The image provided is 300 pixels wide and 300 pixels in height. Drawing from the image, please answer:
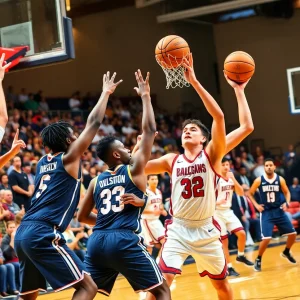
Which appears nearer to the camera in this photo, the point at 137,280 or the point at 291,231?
the point at 137,280

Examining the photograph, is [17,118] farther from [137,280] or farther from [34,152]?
[137,280]

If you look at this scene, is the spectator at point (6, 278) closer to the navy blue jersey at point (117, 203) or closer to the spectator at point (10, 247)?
the spectator at point (10, 247)

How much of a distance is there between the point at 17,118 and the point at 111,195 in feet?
39.2

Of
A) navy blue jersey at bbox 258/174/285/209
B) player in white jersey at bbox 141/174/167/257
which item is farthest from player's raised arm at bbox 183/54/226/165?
navy blue jersey at bbox 258/174/285/209

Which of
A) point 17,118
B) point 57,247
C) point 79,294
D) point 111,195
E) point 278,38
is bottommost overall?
point 79,294

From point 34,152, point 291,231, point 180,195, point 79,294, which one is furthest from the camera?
point 34,152

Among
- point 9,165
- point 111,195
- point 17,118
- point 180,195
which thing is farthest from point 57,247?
point 17,118

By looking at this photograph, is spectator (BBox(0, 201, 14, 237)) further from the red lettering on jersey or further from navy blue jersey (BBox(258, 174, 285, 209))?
the red lettering on jersey

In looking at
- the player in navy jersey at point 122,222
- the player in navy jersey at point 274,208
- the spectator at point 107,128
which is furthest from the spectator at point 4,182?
the spectator at point 107,128

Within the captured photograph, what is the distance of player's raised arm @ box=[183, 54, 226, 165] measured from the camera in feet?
18.7

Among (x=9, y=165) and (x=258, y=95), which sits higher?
(x=258, y=95)

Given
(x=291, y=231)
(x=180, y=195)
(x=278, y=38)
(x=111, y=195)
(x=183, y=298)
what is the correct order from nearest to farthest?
(x=111, y=195) < (x=180, y=195) < (x=183, y=298) < (x=291, y=231) < (x=278, y=38)

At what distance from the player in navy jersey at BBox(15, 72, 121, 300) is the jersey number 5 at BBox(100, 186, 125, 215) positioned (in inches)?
9.7

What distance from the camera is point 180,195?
6.35 metres
